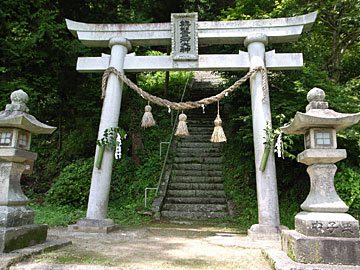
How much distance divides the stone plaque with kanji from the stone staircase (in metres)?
3.85

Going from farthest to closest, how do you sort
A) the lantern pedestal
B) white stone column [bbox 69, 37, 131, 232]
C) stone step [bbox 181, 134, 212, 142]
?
stone step [bbox 181, 134, 212, 142] < white stone column [bbox 69, 37, 131, 232] < the lantern pedestal

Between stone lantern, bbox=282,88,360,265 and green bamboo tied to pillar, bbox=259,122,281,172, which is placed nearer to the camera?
stone lantern, bbox=282,88,360,265

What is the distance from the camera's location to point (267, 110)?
18.9 ft

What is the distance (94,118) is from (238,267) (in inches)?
308

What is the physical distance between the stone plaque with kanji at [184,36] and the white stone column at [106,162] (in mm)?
1097

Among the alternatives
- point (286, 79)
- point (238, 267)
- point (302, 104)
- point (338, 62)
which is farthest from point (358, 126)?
point (238, 267)

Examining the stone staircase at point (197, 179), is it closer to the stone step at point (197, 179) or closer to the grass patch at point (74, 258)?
the stone step at point (197, 179)

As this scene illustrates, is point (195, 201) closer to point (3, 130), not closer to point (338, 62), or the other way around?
point (3, 130)

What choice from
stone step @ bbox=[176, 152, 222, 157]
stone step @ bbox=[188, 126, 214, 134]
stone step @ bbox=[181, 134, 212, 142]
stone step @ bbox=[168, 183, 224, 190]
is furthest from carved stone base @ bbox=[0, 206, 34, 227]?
stone step @ bbox=[188, 126, 214, 134]

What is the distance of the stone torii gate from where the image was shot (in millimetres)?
5707

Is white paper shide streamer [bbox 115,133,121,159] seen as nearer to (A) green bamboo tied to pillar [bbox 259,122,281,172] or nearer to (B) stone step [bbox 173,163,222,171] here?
(A) green bamboo tied to pillar [bbox 259,122,281,172]

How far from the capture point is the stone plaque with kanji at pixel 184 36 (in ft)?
20.3

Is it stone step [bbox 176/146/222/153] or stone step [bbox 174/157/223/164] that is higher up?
stone step [bbox 176/146/222/153]

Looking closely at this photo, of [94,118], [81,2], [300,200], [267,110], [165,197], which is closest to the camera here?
[267,110]
